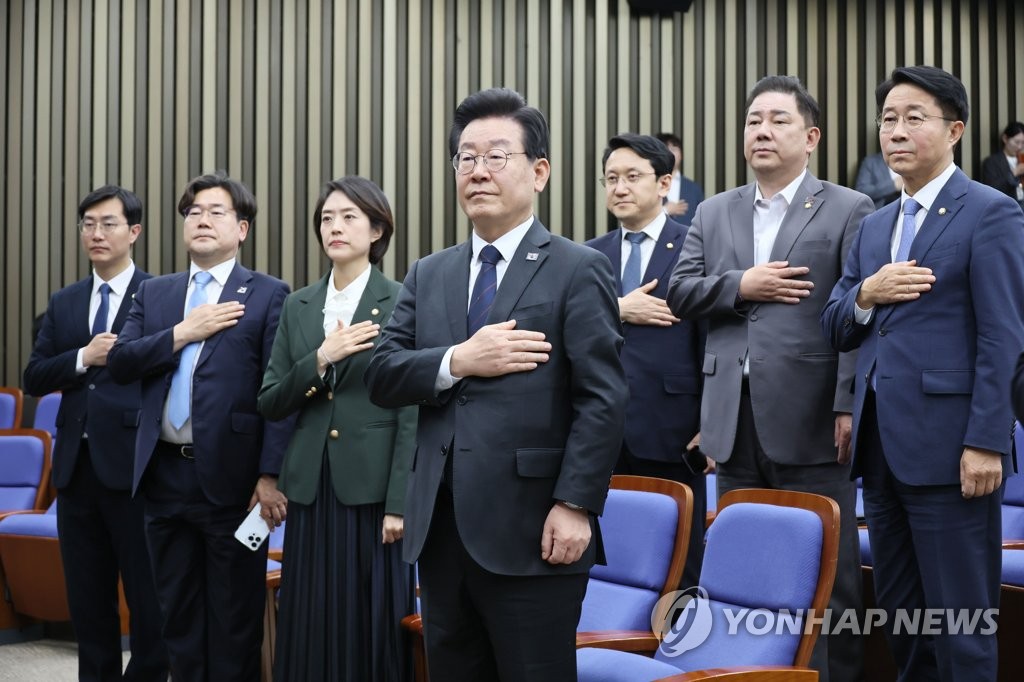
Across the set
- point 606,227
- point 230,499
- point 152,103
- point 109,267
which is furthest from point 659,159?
point 152,103

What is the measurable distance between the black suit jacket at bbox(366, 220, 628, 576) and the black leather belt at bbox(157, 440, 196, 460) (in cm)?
127

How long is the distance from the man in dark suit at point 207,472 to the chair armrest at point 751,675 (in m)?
1.46

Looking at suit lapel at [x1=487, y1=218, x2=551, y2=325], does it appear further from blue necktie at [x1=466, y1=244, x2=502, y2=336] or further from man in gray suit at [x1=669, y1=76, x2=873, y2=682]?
man in gray suit at [x1=669, y1=76, x2=873, y2=682]

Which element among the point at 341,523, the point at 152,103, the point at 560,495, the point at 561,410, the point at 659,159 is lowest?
the point at 341,523

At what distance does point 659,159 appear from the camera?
360 cm

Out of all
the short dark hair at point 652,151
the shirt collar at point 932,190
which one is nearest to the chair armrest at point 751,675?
the shirt collar at point 932,190

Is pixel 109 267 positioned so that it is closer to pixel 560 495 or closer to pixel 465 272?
pixel 465 272

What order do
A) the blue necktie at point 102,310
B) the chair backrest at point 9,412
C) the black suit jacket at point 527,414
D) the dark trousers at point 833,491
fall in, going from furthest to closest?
the chair backrest at point 9,412, the blue necktie at point 102,310, the dark trousers at point 833,491, the black suit jacket at point 527,414

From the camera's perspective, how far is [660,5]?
6715mm

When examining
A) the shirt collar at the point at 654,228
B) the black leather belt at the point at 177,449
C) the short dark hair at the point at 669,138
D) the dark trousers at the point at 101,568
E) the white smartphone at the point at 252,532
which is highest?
the short dark hair at the point at 669,138

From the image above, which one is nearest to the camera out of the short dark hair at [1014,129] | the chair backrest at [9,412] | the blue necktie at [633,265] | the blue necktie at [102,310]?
the blue necktie at [633,265]

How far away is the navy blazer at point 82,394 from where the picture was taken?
3.56m

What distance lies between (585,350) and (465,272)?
32 cm

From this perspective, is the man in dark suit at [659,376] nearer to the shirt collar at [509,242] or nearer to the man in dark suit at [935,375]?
the man in dark suit at [935,375]
